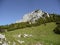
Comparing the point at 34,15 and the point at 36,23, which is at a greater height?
the point at 34,15

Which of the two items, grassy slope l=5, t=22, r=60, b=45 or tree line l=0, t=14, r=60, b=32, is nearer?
grassy slope l=5, t=22, r=60, b=45

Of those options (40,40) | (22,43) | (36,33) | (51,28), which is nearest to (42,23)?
(51,28)

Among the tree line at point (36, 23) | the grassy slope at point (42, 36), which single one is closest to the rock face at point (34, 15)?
the tree line at point (36, 23)

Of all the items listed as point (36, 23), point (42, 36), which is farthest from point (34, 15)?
point (42, 36)

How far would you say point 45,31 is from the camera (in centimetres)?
4409

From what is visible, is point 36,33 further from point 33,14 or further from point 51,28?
point 33,14

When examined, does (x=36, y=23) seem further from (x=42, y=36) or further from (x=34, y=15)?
(x=42, y=36)

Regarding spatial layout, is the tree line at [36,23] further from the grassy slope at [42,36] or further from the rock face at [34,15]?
the grassy slope at [42,36]

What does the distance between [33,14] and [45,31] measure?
16.1 metres

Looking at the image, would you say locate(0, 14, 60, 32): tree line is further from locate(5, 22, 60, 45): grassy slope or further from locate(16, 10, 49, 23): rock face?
locate(5, 22, 60, 45): grassy slope

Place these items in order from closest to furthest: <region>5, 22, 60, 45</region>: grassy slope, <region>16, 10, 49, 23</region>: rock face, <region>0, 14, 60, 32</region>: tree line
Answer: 1. <region>5, 22, 60, 45</region>: grassy slope
2. <region>0, 14, 60, 32</region>: tree line
3. <region>16, 10, 49, 23</region>: rock face

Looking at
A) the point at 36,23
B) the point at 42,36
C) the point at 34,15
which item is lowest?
the point at 42,36

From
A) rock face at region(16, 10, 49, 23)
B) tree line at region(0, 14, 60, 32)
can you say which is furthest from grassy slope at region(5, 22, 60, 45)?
rock face at region(16, 10, 49, 23)

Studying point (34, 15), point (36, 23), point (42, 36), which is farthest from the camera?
point (34, 15)
